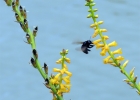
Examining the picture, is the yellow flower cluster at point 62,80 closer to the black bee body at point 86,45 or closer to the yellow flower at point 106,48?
the yellow flower at point 106,48

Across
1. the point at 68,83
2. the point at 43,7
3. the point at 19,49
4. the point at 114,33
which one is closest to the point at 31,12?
the point at 43,7

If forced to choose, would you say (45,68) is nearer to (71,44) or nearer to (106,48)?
(106,48)

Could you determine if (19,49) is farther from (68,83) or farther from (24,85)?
(68,83)

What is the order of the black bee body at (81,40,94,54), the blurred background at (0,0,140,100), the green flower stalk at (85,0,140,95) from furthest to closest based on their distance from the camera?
the blurred background at (0,0,140,100)
the black bee body at (81,40,94,54)
the green flower stalk at (85,0,140,95)

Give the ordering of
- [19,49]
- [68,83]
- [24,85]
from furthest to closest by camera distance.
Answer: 1. [19,49]
2. [24,85]
3. [68,83]

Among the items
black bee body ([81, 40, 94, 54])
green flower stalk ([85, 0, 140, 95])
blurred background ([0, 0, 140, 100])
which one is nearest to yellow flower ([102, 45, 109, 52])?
green flower stalk ([85, 0, 140, 95])

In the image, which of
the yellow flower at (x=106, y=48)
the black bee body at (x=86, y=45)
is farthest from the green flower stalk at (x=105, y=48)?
the black bee body at (x=86, y=45)

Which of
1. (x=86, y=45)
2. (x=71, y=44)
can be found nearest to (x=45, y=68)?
(x=86, y=45)

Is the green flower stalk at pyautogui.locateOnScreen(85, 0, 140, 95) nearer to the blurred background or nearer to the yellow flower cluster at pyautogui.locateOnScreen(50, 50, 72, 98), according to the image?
the yellow flower cluster at pyautogui.locateOnScreen(50, 50, 72, 98)
